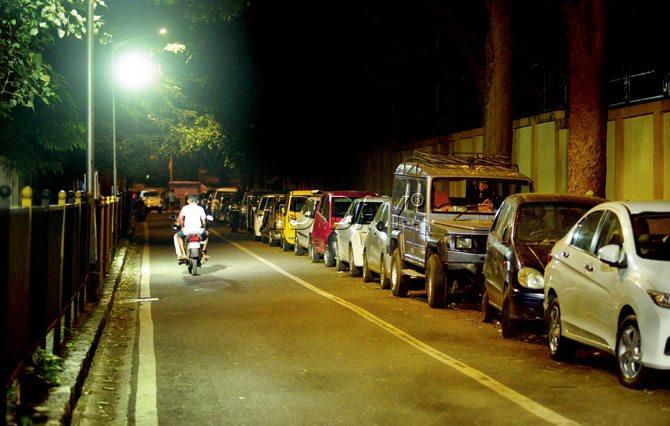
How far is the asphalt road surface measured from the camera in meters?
8.37

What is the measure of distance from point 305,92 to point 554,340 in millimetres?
31445

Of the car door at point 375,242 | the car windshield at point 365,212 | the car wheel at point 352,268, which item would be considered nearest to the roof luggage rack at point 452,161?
the car door at point 375,242

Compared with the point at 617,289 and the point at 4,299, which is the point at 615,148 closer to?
the point at 617,289

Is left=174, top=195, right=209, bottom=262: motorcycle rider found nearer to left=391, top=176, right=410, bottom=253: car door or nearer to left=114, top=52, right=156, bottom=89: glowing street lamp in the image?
left=391, top=176, right=410, bottom=253: car door

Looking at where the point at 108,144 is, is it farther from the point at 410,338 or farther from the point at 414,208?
the point at 410,338

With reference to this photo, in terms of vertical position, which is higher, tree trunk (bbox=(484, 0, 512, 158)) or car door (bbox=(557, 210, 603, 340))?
tree trunk (bbox=(484, 0, 512, 158))

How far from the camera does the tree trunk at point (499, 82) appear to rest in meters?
23.4

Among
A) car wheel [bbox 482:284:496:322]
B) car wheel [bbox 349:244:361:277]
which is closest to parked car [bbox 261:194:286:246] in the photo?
car wheel [bbox 349:244:361:277]

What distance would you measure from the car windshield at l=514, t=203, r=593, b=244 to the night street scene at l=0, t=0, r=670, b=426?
0.03 meters

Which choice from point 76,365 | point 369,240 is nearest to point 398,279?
point 369,240

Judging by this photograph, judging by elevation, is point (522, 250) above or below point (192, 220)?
below

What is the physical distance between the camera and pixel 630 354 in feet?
30.5

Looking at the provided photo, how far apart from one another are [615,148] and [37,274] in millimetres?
16225

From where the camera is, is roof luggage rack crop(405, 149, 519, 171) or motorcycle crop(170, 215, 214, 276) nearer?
roof luggage rack crop(405, 149, 519, 171)
